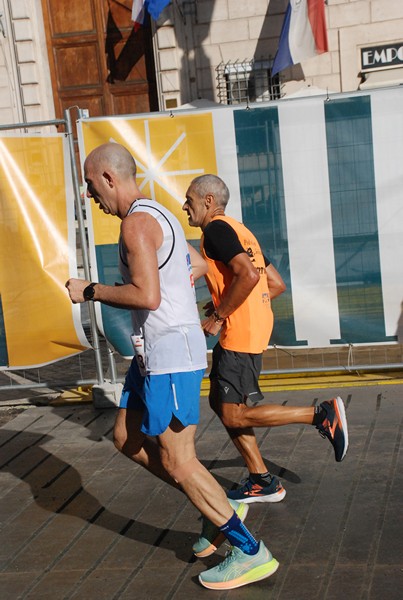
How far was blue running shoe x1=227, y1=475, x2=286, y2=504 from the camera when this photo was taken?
196 inches

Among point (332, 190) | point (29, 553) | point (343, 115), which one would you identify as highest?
point (343, 115)

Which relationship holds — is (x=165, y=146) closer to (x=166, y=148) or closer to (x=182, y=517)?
(x=166, y=148)

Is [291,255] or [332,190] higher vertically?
[332,190]

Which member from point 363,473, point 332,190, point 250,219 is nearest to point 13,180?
point 250,219

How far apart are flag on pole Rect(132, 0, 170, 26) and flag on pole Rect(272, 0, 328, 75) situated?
2.24m

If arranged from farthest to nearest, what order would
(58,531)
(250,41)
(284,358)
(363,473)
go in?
(250,41)
(284,358)
(363,473)
(58,531)

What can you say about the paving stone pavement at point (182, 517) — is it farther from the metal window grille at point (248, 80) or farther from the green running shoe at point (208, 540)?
the metal window grille at point (248, 80)

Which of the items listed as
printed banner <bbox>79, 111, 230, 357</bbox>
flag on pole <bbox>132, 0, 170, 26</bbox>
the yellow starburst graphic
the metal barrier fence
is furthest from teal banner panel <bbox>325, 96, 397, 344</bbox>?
flag on pole <bbox>132, 0, 170, 26</bbox>

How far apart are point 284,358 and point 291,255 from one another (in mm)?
1126

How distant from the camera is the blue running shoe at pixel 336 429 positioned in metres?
4.82

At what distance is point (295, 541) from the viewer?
4.42 meters

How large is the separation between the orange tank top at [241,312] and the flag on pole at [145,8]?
12.0 meters

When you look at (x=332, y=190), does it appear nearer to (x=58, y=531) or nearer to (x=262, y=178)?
(x=262, y=178)

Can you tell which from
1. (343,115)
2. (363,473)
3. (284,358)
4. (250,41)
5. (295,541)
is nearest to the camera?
(295,541)
